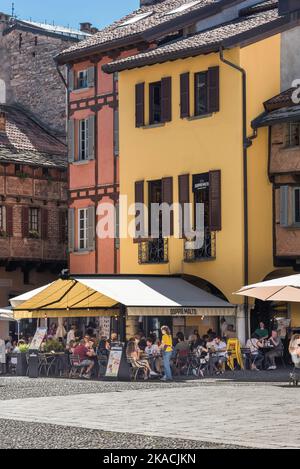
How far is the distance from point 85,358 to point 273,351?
496 centimetres

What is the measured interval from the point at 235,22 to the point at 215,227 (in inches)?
283

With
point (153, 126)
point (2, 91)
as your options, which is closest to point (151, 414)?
point (153, 126)

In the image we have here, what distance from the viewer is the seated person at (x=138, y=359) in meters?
32.3

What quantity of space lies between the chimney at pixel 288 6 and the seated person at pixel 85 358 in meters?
11.9

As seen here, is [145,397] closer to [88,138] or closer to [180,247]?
[180,247]

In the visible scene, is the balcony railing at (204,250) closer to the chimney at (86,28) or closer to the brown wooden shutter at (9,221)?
the brown wooden shutter at (9,221)

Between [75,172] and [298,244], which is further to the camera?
[75,172]

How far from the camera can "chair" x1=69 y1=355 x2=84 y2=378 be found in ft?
111

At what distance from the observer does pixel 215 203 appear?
125ft

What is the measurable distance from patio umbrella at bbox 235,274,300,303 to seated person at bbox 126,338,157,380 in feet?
11.8

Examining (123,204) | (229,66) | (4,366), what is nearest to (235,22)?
(229,66)

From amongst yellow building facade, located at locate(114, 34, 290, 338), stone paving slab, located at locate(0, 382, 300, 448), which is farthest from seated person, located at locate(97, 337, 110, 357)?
stone paving slab, located at locate(0, 382, 300, 448)

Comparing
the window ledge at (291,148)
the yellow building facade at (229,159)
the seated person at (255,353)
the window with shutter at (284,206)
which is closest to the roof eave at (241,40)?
the yellow building facade at (229,159)

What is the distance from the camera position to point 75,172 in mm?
45031
